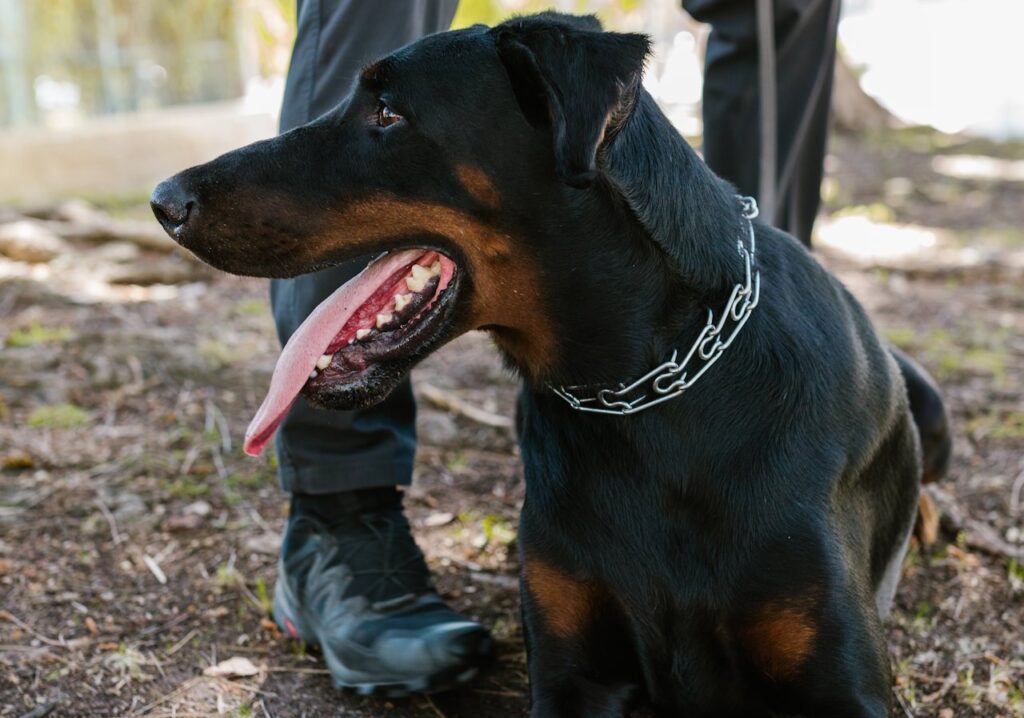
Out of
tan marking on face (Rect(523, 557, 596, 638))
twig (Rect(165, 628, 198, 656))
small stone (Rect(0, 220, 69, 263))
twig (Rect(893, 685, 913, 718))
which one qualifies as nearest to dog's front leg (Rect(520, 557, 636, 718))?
tan marking on face (Rect(523, 557, 596, 638))

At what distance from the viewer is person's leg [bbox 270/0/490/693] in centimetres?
254

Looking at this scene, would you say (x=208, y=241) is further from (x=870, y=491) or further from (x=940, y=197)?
(x=940, y=197)

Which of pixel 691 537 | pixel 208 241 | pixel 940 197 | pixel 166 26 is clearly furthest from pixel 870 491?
pixel 166 26

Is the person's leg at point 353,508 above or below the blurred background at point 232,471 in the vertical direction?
above

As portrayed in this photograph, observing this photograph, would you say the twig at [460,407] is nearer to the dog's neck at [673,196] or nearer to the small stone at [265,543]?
the small stone at [265,543]

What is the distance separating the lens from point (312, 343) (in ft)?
7.46

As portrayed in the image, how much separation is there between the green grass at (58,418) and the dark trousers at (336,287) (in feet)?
4.67

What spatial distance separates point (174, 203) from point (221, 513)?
4.78 feet

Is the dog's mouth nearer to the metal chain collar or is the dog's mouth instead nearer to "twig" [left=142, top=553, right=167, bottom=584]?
the metal chain collar

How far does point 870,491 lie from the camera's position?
7.90 feet

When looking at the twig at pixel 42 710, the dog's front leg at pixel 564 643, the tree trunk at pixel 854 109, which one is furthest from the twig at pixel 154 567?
the tree trunk at pixel 854 109

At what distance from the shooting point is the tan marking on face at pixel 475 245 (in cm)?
211

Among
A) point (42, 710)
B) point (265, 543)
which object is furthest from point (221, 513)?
point (42, 710)

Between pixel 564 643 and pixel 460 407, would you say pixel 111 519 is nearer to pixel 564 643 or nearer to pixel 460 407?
pixel 460 407
